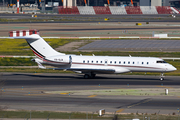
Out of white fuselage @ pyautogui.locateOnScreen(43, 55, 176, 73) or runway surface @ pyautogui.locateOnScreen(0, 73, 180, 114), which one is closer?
runway surface @ pyautogui.locateOnScreen(0, 73, 180, 114)

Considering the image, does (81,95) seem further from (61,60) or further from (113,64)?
(61,60)

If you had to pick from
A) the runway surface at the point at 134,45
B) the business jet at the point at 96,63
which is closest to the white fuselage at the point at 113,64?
the business jet at the point at 96,63

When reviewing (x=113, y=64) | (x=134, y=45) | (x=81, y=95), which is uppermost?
(x=113, y=64)

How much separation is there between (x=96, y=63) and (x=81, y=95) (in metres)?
10.1

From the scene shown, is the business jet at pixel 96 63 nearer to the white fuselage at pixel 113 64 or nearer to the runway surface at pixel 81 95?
the white fuselage at pixel 113 64

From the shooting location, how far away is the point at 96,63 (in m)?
42.6

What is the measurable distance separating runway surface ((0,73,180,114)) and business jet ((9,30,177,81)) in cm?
147

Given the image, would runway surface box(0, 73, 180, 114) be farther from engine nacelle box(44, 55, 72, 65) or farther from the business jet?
engine nacelle box(44, 55, 72, 65)

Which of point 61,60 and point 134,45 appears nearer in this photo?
point 61,60

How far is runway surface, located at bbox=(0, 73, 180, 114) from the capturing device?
2812 centimetres

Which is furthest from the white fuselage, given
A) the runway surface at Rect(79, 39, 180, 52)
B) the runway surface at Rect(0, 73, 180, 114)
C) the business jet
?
the runway surface at Rect(79, 39, 180, 52)

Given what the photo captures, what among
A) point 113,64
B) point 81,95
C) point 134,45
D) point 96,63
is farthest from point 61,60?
point 134,45

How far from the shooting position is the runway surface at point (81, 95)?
28125mm

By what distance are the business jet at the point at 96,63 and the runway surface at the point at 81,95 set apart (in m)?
1.47
